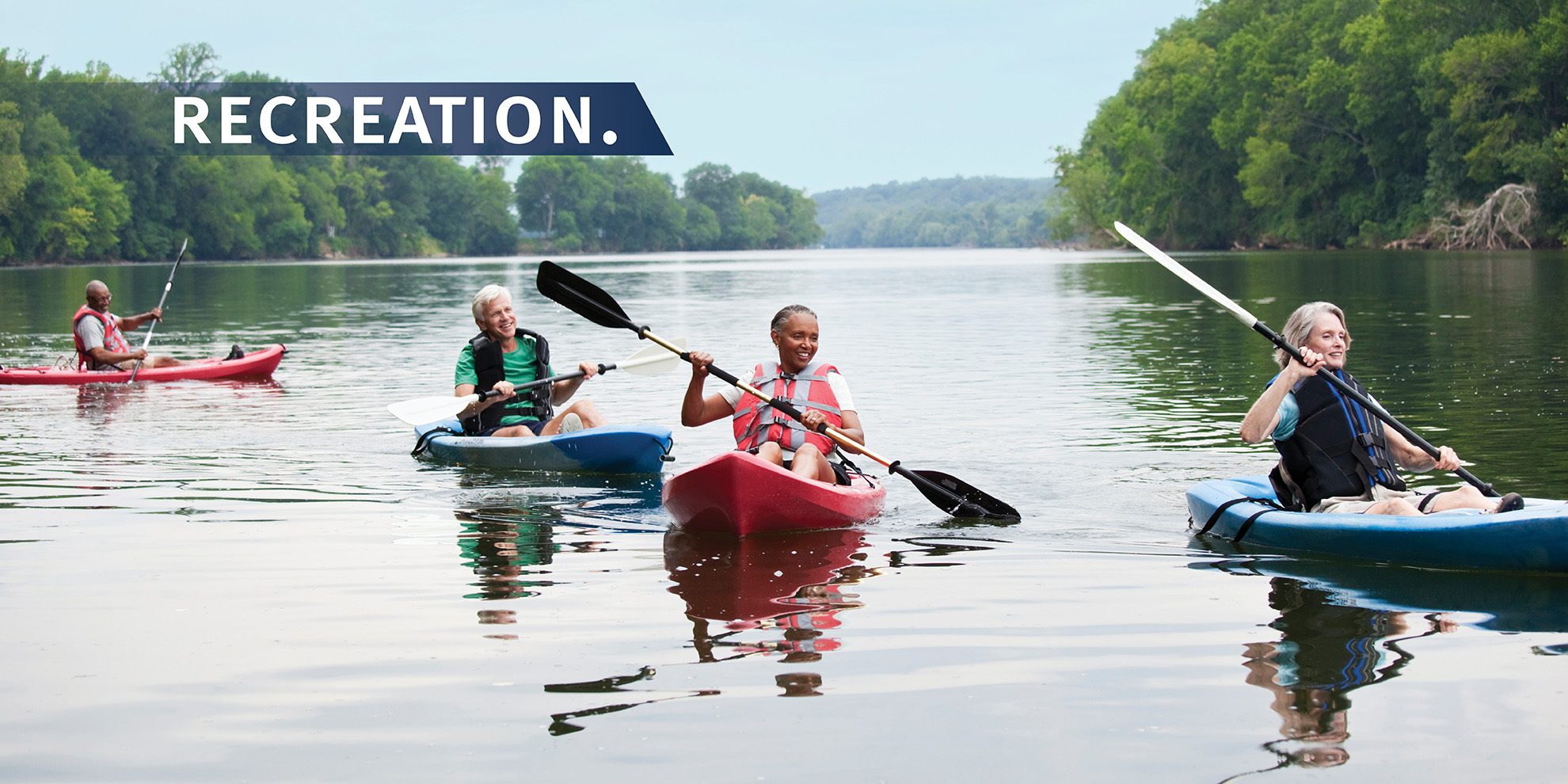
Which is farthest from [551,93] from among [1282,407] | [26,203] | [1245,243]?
[1282,407]

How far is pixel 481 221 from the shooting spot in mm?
156250

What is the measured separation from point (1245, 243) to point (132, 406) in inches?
2983

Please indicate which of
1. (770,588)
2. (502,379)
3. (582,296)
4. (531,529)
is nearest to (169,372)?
(502,379)

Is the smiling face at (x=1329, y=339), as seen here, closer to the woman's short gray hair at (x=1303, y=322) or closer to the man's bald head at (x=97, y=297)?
the woman's short gray hair at (x=1303, y=322)

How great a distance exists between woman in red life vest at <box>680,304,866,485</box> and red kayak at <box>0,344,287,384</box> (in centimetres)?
998

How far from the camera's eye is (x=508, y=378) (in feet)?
34.7

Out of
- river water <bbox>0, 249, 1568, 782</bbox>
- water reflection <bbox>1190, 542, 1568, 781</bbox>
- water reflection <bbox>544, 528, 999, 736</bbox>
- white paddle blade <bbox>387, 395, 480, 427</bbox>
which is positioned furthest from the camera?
white paddle blade <bbox>387, 395, 480, 427</bbox>

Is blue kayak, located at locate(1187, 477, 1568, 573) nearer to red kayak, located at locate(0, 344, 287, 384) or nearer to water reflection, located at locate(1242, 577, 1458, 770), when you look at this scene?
water reflection, located at locate(1242, 577, 1458, 770)

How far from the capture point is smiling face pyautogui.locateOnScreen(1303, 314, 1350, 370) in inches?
266

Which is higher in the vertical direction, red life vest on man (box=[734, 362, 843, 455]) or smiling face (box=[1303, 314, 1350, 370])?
smiling face (box=[1303, 314, 1350, 370])

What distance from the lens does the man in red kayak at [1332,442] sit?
6789 mm

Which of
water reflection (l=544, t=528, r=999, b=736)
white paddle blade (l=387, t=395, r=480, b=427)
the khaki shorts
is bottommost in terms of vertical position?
water reflection (l=544, t=528, r=999, b=736)

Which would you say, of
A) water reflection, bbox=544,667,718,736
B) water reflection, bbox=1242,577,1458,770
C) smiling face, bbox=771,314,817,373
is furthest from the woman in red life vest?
water reflection, bbox=544,667,718,736

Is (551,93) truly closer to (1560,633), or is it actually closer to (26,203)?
(26,203)
